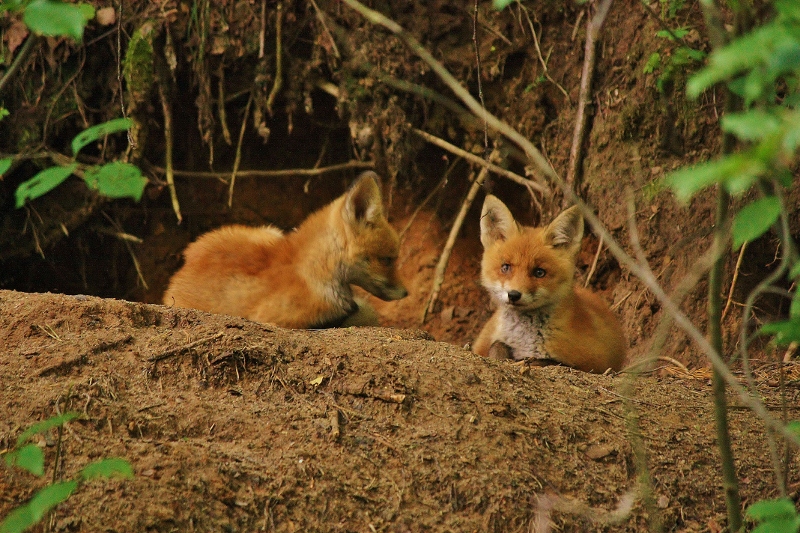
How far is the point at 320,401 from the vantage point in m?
3.93

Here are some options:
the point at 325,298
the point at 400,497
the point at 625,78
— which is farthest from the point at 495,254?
the point at 400,497

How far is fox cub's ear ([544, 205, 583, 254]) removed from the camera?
6.11 meters

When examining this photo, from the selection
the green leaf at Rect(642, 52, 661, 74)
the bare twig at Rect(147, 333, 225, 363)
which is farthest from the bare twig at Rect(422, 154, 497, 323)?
the bare twig at Rect(147, 333, 225, 363)

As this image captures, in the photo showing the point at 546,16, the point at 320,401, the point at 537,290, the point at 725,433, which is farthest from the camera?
the point at 546,16

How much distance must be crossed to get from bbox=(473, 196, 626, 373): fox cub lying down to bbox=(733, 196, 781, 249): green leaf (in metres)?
3.91

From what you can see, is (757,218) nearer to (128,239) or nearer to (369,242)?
(369,242)

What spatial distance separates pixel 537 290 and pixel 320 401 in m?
2.51

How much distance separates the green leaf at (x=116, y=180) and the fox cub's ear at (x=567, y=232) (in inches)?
166

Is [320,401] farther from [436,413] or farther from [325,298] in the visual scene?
[325,298]

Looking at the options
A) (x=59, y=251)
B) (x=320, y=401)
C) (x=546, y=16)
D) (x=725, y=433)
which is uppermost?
(x=546, y=16)

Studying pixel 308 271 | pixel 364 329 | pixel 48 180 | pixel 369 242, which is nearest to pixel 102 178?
pixel 48 180

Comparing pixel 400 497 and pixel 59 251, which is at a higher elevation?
pixel 400 497

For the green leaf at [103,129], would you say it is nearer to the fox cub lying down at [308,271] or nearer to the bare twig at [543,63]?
the fox cub lying down at [308,271]

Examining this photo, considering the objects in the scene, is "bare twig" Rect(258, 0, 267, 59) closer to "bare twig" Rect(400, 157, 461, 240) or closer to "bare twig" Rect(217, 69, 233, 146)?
"bare twig" Rect(217, 69, 233, 146)
